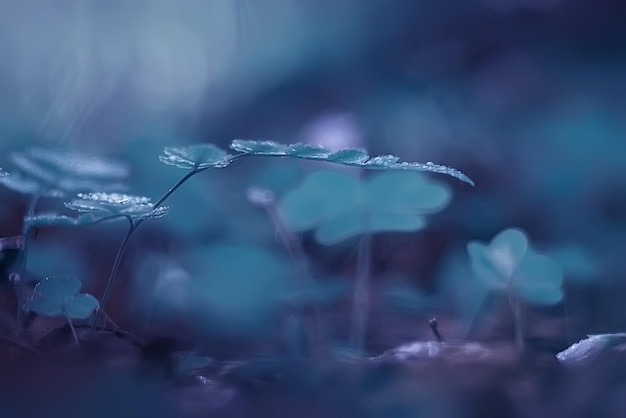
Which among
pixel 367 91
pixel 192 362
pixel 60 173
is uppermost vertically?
pixel 367 91

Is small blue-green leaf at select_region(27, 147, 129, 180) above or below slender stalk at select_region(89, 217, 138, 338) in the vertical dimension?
above

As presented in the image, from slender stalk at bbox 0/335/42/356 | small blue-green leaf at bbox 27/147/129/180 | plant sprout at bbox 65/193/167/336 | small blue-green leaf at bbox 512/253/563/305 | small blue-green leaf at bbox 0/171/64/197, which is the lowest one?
slender stalk at bbox 0/335/42/356

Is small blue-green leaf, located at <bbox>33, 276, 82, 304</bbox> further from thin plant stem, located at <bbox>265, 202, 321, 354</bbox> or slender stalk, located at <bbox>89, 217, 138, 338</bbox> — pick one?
thin plant stem, located at <bbox>265, 202, 321, 354</bbox>

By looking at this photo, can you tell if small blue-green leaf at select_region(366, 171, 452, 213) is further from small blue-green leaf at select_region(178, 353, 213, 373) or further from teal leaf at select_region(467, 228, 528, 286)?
small blue-green leaf at select_region(178, 353, 213, 373)

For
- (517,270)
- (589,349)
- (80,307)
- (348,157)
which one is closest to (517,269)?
(517,270)

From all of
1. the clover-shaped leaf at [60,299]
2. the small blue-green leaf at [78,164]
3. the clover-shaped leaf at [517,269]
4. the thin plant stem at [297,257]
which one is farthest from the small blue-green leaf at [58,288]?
the clover-shaped leaf at [517,269]

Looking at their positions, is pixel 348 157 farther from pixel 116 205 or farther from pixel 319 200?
pixel 116 205

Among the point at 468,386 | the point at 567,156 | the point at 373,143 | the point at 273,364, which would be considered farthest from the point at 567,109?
the point at 273,364

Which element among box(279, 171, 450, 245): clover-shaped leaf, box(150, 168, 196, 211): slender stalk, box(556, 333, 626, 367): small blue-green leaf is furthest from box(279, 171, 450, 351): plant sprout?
box(556, 333, 626, 367): small blue-green leaf
